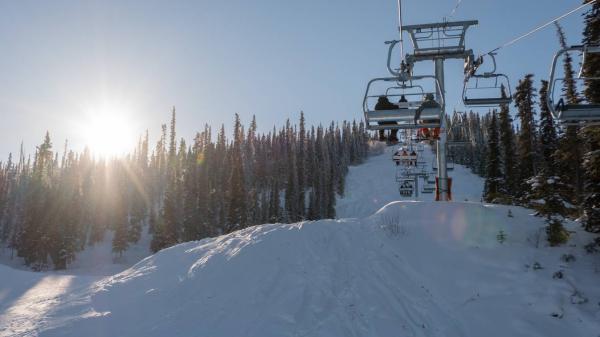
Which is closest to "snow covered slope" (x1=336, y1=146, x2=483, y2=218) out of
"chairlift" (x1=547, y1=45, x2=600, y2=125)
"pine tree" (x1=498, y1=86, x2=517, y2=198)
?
"pine tree" (x1=498, y1=86, x2=517, y2=198)

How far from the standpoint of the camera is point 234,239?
16.2 m

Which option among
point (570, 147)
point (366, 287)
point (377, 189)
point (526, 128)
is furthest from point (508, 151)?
point (377, 189)

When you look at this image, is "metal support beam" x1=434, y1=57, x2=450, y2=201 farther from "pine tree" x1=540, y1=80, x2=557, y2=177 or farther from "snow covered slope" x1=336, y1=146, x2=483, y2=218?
"snow covered slope" x1=336, y1=146, x2=483, y2=218

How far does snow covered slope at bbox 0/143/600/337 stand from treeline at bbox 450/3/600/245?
972 mm

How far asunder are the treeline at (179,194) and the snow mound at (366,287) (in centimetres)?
4011

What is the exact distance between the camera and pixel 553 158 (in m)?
34.4

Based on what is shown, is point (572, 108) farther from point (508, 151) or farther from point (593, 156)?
point (508, 151)

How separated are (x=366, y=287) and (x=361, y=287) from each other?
0.13m

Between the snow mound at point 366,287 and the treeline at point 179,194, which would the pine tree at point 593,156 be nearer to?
the snow mound at point 366,287

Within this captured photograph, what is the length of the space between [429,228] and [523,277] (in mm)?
3607

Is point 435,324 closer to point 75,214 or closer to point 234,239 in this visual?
point 234,239

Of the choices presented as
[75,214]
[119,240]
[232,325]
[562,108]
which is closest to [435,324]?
[232,325]

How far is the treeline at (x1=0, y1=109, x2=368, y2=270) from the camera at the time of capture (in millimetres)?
61562

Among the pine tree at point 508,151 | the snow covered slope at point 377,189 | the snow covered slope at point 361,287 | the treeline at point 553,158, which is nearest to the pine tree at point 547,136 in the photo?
the treeline at point 553,158
